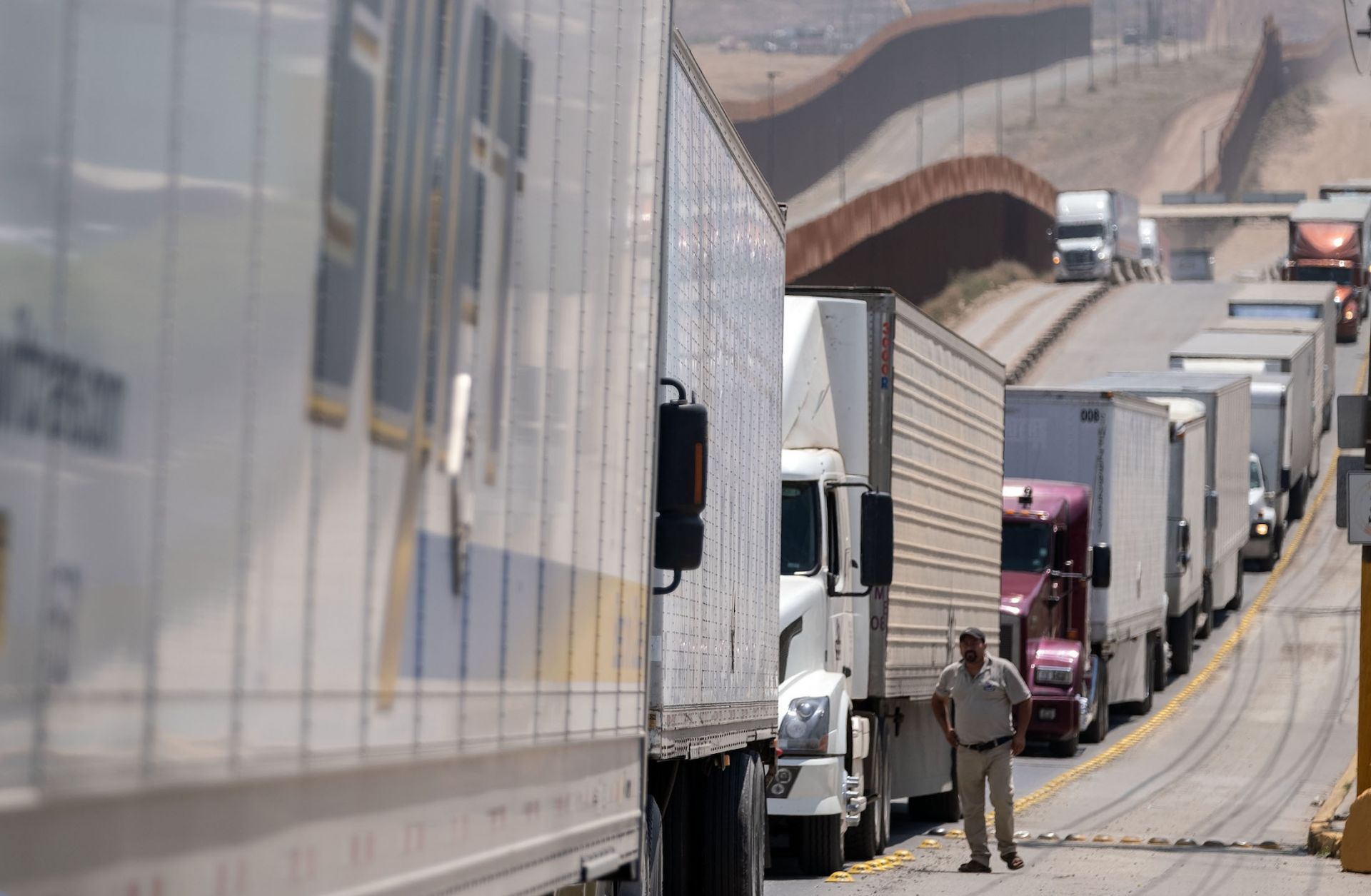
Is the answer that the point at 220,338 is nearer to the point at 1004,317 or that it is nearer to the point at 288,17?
the point at 288,17

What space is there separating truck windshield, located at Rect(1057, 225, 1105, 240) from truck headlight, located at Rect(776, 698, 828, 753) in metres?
66.3

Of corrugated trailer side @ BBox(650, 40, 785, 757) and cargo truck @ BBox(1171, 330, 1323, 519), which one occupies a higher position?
cargo truck @ BBox(1171, 330, 1323, 519)

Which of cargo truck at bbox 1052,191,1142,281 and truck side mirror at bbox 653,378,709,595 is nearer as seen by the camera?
truck side mirror at bbox 653,378,709,595

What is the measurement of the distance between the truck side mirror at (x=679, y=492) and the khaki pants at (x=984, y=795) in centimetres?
709

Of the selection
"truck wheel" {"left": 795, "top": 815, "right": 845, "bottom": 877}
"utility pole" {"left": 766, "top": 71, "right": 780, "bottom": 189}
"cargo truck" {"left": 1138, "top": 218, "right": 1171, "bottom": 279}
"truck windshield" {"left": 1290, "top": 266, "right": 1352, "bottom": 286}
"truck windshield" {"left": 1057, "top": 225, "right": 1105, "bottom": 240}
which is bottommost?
"truck wheel" {"left": 795, "top": 815, "right": 845, "bottom": 877}

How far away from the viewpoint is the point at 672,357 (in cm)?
859

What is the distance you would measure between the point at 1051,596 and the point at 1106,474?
6.69 ft

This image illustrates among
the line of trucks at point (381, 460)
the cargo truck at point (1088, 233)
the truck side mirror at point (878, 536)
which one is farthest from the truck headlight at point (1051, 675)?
the cargo truck at point (1088, 233)

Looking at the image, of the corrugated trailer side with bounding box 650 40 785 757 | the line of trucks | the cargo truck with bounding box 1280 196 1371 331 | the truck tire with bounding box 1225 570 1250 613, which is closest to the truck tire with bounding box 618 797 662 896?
the line of trucks

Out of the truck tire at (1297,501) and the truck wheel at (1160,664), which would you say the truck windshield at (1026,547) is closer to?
the truck wheel at (1160,664)

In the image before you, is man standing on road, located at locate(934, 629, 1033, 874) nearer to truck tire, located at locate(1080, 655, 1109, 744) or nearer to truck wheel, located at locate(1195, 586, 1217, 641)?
truck tire, located at locate(1080, 655, 1109, 744)

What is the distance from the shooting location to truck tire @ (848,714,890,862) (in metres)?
15.3

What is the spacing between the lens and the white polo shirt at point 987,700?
48.1 ft

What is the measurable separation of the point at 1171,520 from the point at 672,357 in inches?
883
